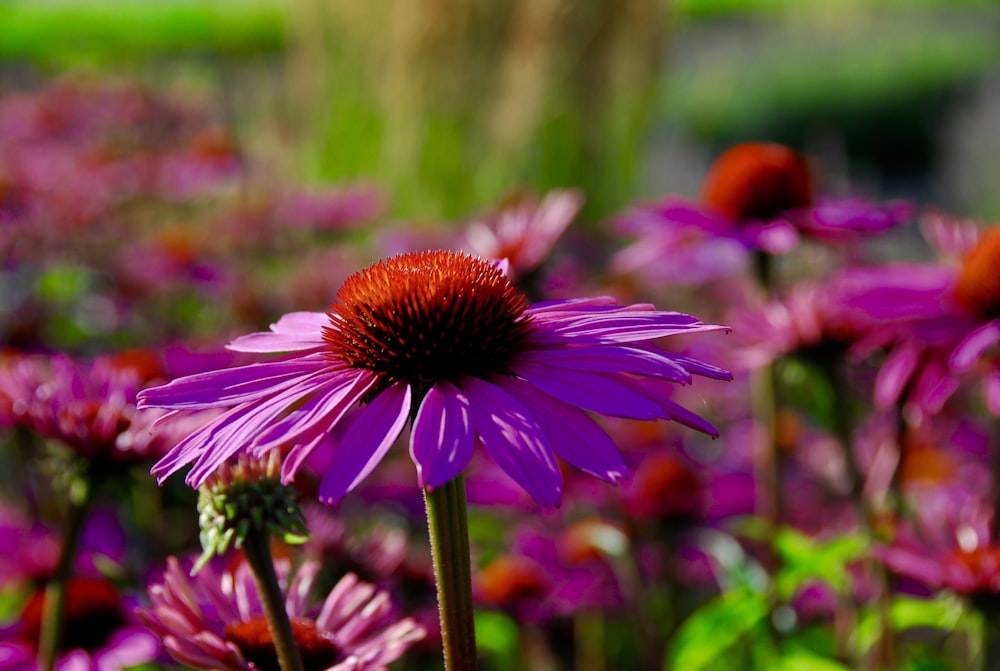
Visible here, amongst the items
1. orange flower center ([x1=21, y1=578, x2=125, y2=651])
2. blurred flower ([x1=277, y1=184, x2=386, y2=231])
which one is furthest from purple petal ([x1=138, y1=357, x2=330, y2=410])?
blurred flower ([x1=277, y1=184, x2=386, y2=231])

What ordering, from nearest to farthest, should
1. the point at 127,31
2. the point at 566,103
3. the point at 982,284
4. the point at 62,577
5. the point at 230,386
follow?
the point at 230,386 → the point at 62,577 → the point at 982,284 → the point at 566,103 → the point at 127,31

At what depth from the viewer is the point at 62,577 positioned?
0.87m

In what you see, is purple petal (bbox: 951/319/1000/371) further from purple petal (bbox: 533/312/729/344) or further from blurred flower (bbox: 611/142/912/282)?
purple petal (bbox: 533/312/729/344)

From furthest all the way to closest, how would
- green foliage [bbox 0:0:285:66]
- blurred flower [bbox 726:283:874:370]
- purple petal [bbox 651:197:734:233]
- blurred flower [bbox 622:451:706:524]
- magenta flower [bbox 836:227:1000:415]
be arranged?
1. green foliage [bbox 0:0:285:66]
2. blurred flower [bbox 622:451:706:524]
3. purple petal [bbox 651:197:734:233]
4. blurred flower [bbox 726:283:874:370]
5. magenta flower [bbox 836:227:1000:415]

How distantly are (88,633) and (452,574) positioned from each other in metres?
0.60

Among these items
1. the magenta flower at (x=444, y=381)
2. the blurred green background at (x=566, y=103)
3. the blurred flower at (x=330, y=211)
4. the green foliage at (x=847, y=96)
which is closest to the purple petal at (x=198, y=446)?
the magenta flower at (x=444, y=381)

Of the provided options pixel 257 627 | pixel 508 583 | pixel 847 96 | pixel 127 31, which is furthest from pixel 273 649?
pixel 127 31

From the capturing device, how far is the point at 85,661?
0.95m

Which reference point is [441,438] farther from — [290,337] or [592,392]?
[290,337]

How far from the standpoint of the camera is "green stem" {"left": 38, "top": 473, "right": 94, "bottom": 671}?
2.77 feet

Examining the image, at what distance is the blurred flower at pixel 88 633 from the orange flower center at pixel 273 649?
261mm

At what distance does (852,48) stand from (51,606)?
9.61 m

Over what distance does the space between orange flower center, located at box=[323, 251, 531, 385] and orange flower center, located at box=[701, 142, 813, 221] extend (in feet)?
2.46

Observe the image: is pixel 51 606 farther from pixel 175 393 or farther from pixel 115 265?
pixel 115 265
